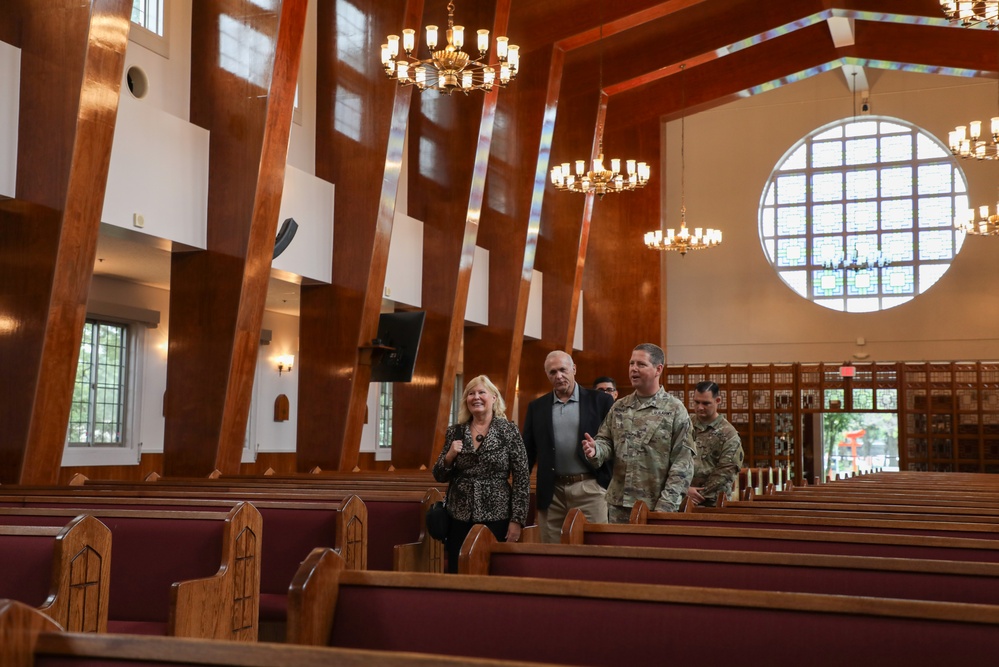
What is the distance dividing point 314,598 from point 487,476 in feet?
9.14

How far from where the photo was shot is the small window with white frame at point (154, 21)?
932 centimetres

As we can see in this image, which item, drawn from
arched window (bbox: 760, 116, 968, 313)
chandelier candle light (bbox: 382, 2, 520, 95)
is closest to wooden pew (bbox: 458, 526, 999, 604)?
chandelier candle light (bbox: 382, 2, 520, 95)

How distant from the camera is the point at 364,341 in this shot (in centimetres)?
1046

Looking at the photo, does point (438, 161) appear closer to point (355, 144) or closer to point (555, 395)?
point (355, 144)

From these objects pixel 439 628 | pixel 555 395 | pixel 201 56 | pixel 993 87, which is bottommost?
pixel 439 628

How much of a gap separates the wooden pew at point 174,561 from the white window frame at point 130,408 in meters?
9.09

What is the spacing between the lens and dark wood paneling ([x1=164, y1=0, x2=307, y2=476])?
867 cm

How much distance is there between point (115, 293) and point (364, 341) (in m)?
4.39

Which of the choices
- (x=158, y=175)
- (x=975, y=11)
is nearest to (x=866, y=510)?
(x=158, y=175)

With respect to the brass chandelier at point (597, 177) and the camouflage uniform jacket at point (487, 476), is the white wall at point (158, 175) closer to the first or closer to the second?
the camouflage uniform jacket at point (487, 476)

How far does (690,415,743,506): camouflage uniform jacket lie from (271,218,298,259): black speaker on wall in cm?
484

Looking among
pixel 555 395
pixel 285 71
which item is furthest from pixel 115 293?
pixel 555 395

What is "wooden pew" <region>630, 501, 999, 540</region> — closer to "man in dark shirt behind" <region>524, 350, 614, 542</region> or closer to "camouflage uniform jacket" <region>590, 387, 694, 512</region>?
"camouflage uniform jacket" <region>590, 387, 694, 512</region>

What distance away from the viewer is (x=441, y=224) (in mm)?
13062
